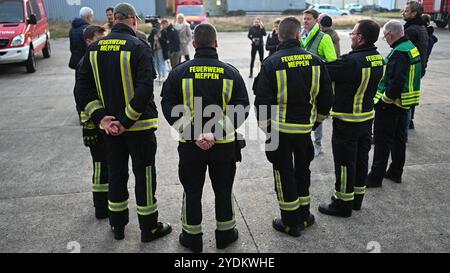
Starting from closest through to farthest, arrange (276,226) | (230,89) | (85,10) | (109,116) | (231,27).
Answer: (230,89), (109,116), (276,226), (85,10), (231,27)

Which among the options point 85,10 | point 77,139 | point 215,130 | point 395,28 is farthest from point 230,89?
point 85,10

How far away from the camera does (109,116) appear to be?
351cm

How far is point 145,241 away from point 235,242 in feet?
2.67

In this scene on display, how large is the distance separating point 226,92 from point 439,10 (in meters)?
26.2

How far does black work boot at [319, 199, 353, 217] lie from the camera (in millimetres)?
4113

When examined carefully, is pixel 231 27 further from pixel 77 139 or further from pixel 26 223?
pixel 26 223

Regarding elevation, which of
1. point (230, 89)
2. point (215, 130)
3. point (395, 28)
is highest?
point (395, 28)

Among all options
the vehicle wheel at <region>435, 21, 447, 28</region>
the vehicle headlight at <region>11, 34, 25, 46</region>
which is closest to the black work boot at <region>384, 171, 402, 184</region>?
the vehicle headlight at <region>11, 34, 25, 46</region>

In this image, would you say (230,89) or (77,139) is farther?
(77,139)

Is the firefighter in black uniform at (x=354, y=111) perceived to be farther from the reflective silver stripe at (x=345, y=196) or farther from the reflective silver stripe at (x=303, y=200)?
the reflective silver stripe at (x=303, y=200)

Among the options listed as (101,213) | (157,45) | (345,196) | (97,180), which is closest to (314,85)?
(345,196)

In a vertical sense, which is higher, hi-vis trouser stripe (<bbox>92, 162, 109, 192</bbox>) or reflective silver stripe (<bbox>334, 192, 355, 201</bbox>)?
hi-vis trouser stripe (<bbox>92, 162, 109, 192</bbox>)

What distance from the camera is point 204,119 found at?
331 cm

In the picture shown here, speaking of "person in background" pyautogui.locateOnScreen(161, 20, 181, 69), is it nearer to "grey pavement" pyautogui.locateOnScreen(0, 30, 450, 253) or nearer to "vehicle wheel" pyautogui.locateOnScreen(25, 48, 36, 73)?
"grey pavement" pyautogui.locateOnScreen(0, 30, 450, 253)
